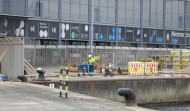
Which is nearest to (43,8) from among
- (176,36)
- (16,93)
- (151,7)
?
(151,7)

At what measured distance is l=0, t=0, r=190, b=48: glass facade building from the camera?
5009cm

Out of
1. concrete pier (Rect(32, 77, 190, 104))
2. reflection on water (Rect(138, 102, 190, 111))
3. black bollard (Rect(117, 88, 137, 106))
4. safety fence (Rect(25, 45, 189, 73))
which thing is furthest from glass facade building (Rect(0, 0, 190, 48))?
black bollard (Rect(117, 88, 137, 106))

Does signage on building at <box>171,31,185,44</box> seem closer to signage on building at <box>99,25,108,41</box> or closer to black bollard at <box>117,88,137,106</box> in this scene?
signage on building at <box>99,25,108,41</box>

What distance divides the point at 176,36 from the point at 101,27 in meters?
18.0

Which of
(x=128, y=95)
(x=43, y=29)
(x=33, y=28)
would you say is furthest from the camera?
(x=43, y=29)

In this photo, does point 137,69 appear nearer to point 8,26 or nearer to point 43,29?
point 43,29

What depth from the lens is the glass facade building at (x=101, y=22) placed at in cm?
5009

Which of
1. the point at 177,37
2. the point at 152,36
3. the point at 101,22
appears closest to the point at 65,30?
the point at 101,22

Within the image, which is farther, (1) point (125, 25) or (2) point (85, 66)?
(1) point (125, 25)

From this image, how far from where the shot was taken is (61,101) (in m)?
14.0

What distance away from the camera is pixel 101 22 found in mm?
58625

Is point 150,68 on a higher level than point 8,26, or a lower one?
lower

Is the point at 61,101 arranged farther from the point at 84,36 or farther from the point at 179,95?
the point at 84,36

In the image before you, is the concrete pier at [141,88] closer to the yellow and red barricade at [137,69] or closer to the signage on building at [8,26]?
the yellow and red barricade at [137,69]
